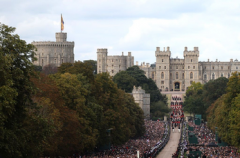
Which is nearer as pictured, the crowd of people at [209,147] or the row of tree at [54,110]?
the row of tree at [54,110]

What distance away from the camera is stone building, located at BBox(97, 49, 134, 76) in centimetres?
13238

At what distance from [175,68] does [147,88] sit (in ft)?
A: 115

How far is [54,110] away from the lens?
34688 mm

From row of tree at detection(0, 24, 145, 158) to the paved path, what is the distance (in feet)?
11.9

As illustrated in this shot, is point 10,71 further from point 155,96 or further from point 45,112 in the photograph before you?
point 155,96

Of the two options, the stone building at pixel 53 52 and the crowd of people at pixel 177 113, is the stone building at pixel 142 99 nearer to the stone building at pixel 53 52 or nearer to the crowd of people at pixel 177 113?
the crowd of people at pixel 177 113

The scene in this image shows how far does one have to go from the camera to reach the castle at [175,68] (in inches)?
5153

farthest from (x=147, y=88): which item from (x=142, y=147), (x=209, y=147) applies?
(x=142, y=147)

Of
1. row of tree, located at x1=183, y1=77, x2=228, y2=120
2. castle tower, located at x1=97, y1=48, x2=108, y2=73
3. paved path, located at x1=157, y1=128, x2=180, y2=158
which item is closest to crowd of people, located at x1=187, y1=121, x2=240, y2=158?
paved path, located at x1=157, y1=128, x2=180, y2=158

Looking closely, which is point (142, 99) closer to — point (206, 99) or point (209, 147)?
point (206, 99)

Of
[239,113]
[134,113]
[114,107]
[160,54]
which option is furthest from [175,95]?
[239,113]

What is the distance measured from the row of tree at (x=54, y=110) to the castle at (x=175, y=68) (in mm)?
67174

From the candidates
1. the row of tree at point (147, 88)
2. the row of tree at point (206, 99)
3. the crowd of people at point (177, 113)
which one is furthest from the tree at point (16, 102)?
the row of tree at point (147, 88)

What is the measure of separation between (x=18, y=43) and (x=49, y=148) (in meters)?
9.48
